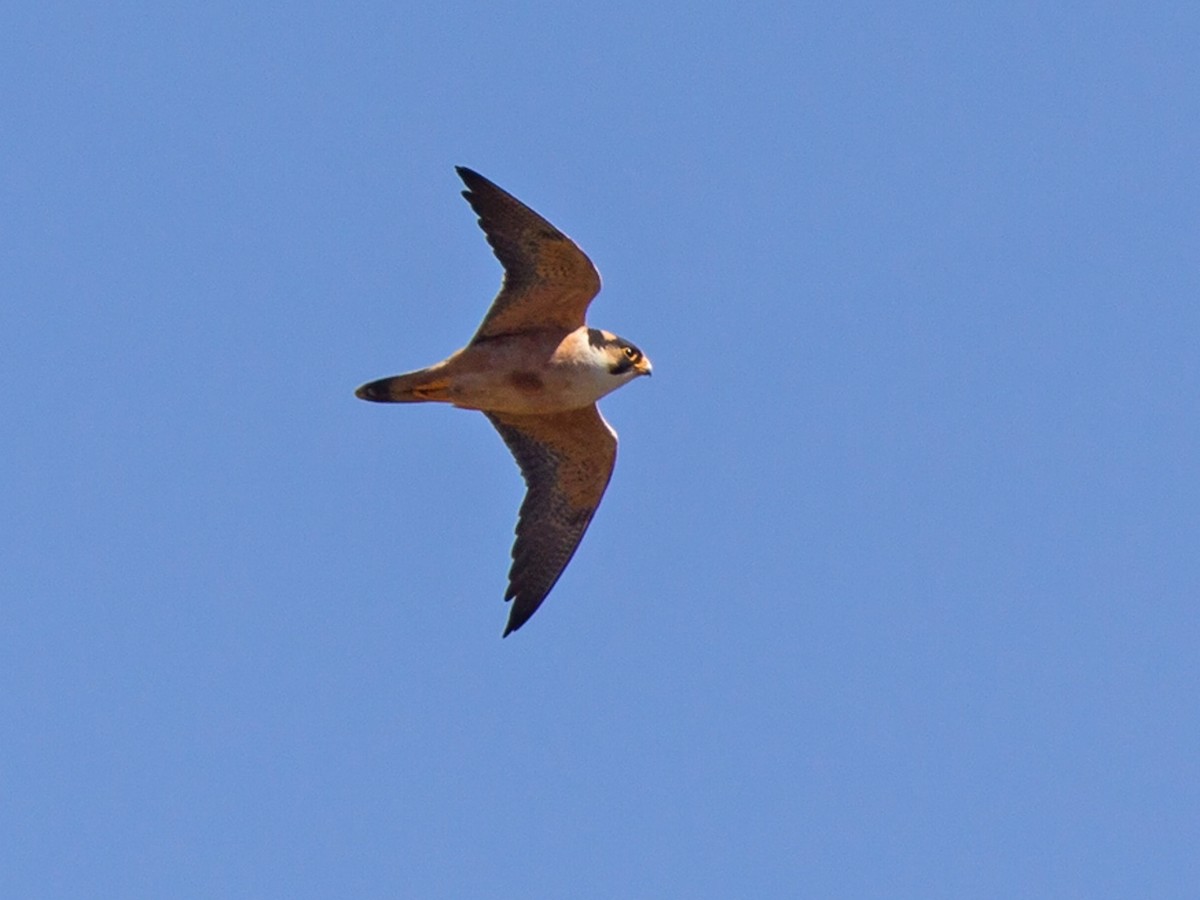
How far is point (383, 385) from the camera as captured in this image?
15.2 metres

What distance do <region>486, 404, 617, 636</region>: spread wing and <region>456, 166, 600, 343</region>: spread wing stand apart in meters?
1.04

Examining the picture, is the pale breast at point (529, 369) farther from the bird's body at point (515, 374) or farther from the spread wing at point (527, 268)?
the spread wing at point (527, 268)

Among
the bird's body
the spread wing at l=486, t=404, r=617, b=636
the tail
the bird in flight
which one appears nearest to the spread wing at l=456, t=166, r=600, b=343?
the bird in flight

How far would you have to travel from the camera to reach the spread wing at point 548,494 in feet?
53.1

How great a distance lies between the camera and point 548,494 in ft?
53.7

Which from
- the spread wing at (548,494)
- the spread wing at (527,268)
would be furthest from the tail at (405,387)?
the spread wing at (548,494)

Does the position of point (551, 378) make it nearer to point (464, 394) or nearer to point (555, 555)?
point (464, 394)

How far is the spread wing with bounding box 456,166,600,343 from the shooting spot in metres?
14.9

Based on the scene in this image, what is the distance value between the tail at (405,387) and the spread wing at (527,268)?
0.43 meters

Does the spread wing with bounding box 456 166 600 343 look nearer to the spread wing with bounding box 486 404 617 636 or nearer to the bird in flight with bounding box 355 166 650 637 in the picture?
the bird in flight with bounding box 355 166 650 637

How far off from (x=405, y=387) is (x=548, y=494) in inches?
65.3

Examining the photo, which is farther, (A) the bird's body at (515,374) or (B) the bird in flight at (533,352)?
(A) the bird's body at (515,374)

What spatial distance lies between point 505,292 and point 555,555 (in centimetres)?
223

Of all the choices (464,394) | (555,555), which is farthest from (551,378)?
(555,555)
